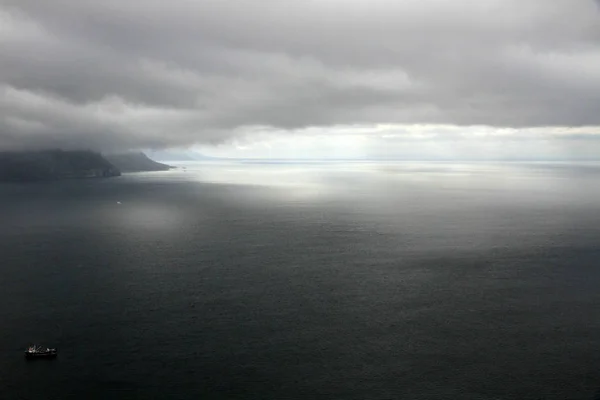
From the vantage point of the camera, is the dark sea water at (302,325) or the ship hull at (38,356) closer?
the dark sea water at (302,325)

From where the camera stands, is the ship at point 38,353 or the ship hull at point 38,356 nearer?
the ship hull at point 38,356

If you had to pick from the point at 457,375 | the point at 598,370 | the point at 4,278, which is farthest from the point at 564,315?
the point at 4,278

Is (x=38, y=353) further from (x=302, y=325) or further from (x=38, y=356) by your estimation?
(x=302, y=325)

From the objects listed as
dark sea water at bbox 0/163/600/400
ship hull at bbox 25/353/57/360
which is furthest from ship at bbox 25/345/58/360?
dark sea water at bbox 0/163/600/400

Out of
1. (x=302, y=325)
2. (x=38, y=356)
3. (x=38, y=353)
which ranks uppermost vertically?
(x=302, y=325)

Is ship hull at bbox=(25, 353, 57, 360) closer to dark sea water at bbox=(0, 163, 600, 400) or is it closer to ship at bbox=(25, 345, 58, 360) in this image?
ship at bbox=(25, 345, 58, 360)

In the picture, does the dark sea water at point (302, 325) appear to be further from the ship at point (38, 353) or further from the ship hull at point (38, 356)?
the ship at point (38, 353)

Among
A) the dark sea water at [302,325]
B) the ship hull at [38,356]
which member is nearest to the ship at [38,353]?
the ship hull at [38,356]

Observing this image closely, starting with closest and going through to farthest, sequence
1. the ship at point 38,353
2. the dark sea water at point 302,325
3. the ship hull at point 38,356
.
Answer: the dark sea water at point 302,325 → the ship hull at point 38,356 → the ship at point 38,353

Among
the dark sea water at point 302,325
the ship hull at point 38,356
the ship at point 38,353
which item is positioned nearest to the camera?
the dark sea water at point 302,325

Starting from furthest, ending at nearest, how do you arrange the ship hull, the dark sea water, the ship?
the ship < the ship hull < the dark sea water

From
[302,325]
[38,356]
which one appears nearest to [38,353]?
[38,356]

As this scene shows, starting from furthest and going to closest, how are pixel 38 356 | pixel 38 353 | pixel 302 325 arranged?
pixel 302 325
pixel 38 353
pixel 38 356
